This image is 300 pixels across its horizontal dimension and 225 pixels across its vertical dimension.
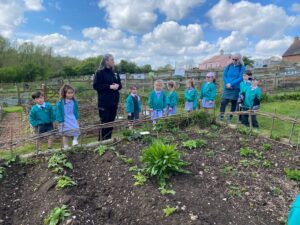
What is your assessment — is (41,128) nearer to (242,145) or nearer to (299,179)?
(242,145)

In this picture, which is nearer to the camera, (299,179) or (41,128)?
(299,179)

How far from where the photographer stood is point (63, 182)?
3.59 m

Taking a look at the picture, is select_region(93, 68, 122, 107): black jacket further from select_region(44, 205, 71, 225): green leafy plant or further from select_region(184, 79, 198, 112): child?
select_region(44, 205, 71, 225): green leafy plant

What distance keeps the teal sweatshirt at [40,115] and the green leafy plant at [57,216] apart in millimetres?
2965

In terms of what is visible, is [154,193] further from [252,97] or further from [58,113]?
[252,97]

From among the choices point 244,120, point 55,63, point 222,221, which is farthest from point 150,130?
point 55,63

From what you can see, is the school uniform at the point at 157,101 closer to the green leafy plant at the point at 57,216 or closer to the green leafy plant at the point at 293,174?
the green leafy plant at the point at 293,174

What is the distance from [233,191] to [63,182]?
216cm

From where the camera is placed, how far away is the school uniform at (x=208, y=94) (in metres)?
7.42

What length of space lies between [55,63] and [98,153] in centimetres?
3760

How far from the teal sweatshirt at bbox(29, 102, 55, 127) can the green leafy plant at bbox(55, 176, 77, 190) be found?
7.29 feet

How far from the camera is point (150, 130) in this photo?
5.89m

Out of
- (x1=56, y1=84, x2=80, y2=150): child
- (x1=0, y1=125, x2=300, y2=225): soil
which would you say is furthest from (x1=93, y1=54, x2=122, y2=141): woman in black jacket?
(x1=0, y1=125, x2=300, y2=225): soil

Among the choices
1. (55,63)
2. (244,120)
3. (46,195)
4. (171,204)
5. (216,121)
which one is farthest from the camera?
(55,63)
